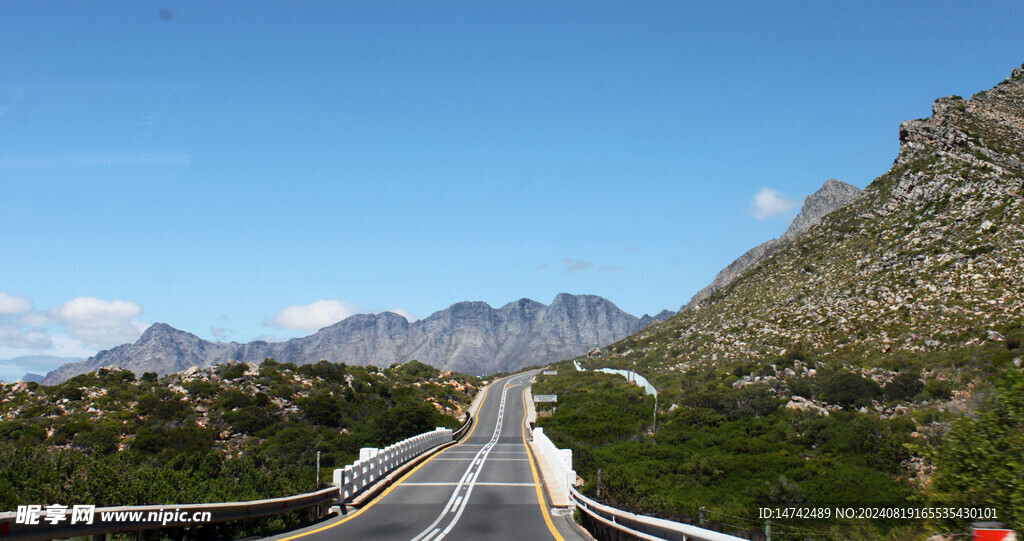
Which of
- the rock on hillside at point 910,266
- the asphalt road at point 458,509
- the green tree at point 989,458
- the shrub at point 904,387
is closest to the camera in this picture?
Answer: the green tree at point 989,458

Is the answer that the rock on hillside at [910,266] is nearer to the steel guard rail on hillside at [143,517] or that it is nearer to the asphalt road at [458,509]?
the asphalt road at [458,509]

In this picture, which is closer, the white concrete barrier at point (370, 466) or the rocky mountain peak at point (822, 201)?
the white concrete barrier at point (370, 466)

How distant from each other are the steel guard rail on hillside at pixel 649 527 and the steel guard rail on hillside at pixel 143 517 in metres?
6.51

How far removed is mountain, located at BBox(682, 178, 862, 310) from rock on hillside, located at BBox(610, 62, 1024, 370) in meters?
73.3

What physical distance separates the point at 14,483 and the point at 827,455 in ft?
124

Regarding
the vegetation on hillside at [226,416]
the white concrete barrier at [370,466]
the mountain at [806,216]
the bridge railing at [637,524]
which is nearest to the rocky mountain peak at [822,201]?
the mountain at [806,216]

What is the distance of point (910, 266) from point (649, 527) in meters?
60.3

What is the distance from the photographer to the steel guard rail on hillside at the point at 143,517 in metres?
7.27

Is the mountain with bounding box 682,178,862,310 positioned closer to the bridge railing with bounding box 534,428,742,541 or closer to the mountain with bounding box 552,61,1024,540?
the mountain with bounding box 552,61,1024,540

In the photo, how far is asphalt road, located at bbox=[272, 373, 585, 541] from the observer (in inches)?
557

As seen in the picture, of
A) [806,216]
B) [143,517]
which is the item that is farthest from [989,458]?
[806,216]

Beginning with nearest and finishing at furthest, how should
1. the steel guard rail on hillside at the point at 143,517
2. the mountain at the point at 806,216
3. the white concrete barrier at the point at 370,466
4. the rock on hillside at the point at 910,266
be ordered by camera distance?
the steel guard rail on hillside at the point at 143,517 < the white concrete barrier at the point at 370,466 < the rock on hillside at the point at 910,266 < the mountain at the point at 806,216

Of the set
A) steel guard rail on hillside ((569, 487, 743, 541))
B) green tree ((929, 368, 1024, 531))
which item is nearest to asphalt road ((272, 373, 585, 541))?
steel guard rail on hillside ((569, 487, 743, 541))

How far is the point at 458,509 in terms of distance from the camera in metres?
17.8
